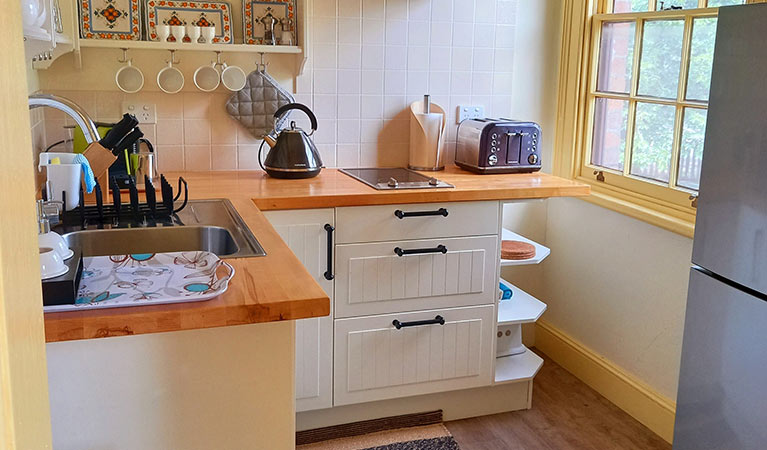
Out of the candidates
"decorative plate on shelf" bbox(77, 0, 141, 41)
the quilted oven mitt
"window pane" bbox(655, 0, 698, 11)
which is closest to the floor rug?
the quilted oven mitt

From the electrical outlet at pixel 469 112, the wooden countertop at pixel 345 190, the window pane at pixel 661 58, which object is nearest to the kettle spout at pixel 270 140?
Result: the wooden countertop at pixel 345 190

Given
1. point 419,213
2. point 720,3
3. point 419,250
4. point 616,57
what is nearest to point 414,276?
point 419,250

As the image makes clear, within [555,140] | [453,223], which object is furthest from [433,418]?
[555,140]

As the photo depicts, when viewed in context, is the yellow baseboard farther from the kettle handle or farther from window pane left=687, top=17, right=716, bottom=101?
the kettle handle

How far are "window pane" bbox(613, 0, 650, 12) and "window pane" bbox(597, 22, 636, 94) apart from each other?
Answer: 56 millimetres

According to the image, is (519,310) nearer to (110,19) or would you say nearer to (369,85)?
(369,85)

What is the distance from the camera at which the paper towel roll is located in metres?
2.97

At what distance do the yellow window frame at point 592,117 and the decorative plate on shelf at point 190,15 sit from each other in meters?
1.40

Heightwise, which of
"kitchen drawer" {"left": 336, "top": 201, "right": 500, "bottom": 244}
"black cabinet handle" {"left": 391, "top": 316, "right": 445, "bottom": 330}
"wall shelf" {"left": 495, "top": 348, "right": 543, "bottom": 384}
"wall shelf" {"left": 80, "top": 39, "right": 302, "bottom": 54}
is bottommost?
"wall shelf" {"left": 495, "top": 348, "right": 543, "bottom": 384}

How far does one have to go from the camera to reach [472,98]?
3.12 metres

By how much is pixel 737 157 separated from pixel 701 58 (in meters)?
0.76

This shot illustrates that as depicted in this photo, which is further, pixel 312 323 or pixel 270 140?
pixel 270 140

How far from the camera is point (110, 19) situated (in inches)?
102

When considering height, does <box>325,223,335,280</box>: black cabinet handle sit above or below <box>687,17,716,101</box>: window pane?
below
